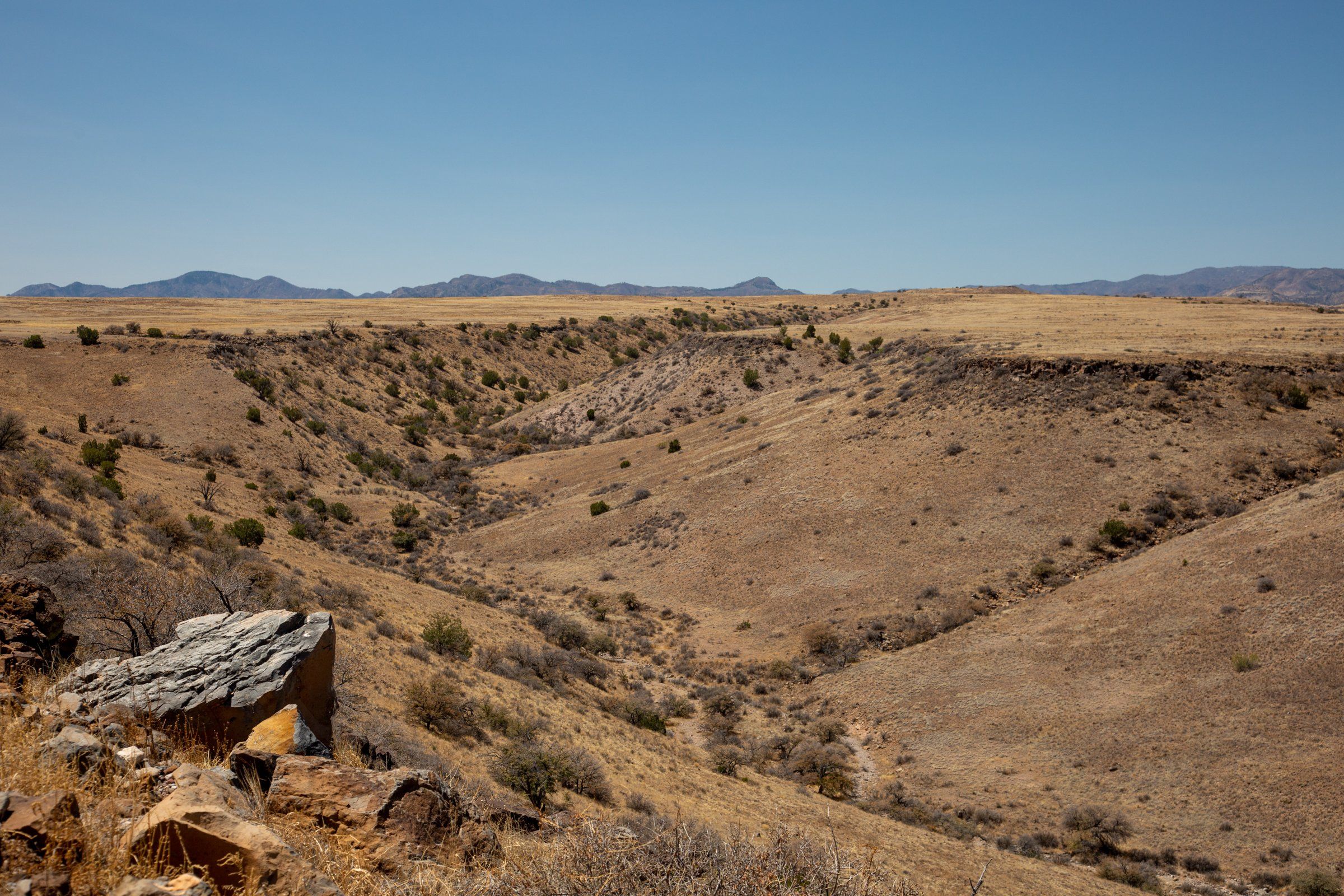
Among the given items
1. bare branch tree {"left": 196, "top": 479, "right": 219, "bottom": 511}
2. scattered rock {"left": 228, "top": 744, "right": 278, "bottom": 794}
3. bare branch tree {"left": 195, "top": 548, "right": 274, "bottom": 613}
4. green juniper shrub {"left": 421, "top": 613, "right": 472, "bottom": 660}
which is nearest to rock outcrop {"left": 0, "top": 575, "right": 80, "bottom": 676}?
bare branch tree {"left": 195, "top": 548, "right": 274, "bottom": 613}

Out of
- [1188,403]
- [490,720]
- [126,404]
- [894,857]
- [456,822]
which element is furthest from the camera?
[126,404]

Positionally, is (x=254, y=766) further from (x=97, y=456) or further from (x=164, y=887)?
(x=97, y=456)

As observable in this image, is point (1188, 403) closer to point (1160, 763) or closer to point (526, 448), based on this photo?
point (1160, 763)

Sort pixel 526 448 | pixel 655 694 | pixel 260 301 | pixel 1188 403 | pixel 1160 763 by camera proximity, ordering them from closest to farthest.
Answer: pixel 1160 763, pixel 655 694, pixel 1188 403, pixel 526 448, pixel 260 301

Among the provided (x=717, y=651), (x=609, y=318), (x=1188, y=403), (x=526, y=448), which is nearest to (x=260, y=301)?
(x=609, y=318)

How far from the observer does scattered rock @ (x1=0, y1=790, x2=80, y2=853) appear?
13.2 feet

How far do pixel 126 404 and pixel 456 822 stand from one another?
A: 39.2 m

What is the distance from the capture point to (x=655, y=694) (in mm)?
21812

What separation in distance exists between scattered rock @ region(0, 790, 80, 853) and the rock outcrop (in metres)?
4.08

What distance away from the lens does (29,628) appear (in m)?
8.11

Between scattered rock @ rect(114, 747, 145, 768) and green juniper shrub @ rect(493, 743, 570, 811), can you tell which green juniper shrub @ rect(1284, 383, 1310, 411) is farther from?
scattered rock @ rect(114, 747, 145, 768)

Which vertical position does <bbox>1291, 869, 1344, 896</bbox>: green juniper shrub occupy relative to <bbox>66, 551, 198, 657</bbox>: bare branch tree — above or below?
below

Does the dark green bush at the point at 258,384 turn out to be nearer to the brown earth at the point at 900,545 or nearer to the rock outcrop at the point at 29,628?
the brown earth at the point at 900,545

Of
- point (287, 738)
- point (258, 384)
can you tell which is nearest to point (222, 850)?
point (287, 738)
